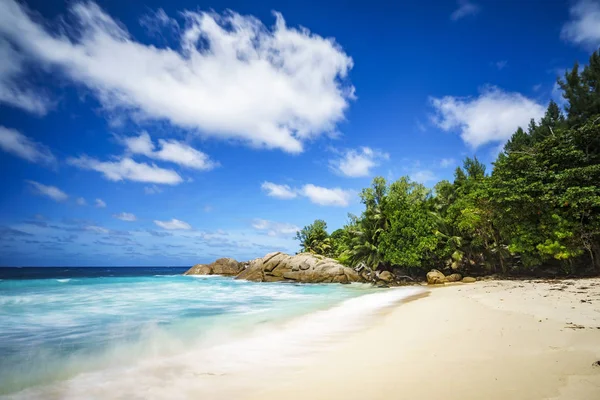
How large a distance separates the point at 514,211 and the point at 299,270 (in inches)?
900

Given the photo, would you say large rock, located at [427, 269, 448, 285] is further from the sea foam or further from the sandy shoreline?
the sea foam

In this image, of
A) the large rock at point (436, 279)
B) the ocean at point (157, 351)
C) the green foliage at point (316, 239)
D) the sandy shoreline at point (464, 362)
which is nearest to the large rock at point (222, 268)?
the green foliage at point (316, 239)

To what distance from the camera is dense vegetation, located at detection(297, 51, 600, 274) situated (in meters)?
16.7

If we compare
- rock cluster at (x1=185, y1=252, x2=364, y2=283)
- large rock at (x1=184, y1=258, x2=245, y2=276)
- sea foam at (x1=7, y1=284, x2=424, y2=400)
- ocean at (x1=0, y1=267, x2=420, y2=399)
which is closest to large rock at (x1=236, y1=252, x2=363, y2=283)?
rock cluster at (x1=185, y1=252, x2=364, y2=283)

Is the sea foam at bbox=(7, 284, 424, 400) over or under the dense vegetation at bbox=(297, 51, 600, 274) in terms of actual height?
under

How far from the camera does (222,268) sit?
52531 millimetres

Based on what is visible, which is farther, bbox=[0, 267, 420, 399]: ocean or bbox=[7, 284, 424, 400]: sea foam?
bbox=[0, 267, 420, 399]: ocean

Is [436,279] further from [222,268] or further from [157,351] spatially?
[222,268]

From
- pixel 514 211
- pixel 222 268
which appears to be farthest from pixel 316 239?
pixel 514 211

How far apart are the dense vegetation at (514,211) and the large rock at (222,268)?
20.4 metres

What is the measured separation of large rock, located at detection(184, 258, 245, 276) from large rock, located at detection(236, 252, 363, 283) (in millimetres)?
12612

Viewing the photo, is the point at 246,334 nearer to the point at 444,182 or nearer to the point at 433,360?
the point at 433,360

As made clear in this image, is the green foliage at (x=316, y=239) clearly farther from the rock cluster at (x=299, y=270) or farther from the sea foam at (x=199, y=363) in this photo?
the sea foam at (x=199, y=363)

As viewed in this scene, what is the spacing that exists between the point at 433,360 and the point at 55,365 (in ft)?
24.2
